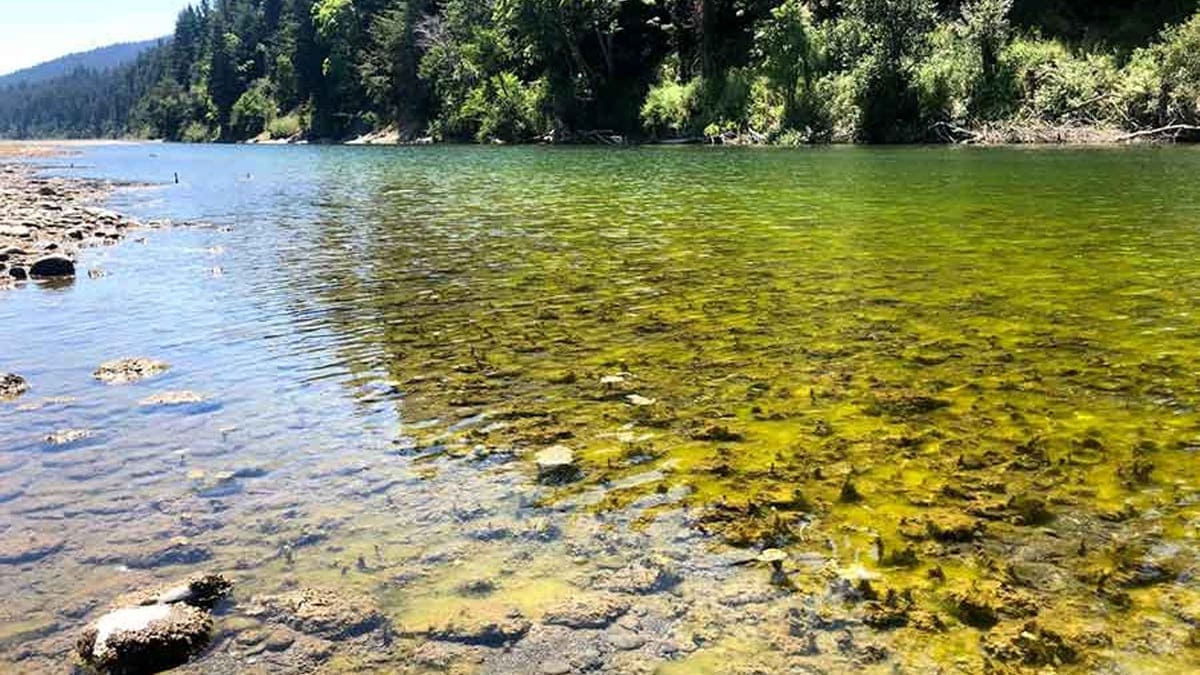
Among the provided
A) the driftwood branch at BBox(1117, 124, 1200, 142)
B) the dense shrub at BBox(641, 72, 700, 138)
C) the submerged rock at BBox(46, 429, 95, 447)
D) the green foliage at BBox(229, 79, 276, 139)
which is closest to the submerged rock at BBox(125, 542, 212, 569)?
the submerged rock at BBox(46, 429, 95, 447)

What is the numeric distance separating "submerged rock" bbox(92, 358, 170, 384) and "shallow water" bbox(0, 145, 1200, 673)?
0.21 metres

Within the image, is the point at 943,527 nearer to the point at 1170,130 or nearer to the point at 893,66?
the point at 1170,130

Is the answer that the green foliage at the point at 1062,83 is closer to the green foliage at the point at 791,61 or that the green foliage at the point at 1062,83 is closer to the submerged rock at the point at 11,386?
the green foliage at the point at 791,61

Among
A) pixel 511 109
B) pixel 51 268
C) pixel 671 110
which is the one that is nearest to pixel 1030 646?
pixel 51 268

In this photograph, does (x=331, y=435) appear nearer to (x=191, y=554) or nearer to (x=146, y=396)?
(x=191, y=554)

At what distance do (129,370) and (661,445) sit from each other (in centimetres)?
653

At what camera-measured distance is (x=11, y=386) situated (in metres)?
9.20

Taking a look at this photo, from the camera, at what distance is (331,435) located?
7.55 m

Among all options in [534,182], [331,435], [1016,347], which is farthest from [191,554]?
[534,182]

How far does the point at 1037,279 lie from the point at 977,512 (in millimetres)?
8454

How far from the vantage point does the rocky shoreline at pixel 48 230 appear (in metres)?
16.8

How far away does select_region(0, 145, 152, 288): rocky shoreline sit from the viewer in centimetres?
1675

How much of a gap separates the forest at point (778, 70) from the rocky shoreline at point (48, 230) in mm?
43406

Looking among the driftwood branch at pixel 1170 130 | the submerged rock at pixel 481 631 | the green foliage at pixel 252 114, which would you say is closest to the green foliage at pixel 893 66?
the driftwood branch at pixel 1170 130
